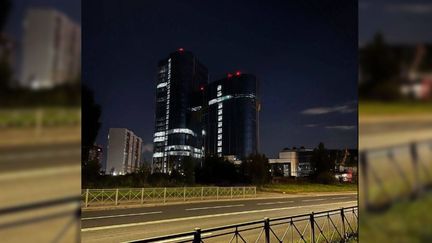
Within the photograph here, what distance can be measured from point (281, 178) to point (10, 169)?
2.81 meters

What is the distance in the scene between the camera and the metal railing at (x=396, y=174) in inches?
42.0

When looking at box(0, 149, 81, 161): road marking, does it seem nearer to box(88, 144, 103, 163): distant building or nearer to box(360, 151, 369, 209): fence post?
box(360, 151, 369, 209): fence post

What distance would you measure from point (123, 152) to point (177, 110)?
1.62ft

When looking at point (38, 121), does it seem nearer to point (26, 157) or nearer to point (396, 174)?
point (26, 157)

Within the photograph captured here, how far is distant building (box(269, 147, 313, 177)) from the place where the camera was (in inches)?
140

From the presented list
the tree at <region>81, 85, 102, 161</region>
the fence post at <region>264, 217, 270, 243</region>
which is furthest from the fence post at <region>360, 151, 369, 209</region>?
the fence post at <region>264, 217, 270, 243</region>

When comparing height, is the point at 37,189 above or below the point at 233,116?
below

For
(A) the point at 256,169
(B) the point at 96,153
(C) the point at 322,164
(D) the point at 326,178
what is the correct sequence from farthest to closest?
(D) the point at 326,178
(C) the point at 322,164
(A) the point at 256,169
(B) the point at 96,153

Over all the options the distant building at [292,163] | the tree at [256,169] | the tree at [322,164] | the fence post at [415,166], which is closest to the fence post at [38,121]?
the fence post at [415,166]

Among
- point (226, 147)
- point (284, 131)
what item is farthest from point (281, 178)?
point (226, 147)

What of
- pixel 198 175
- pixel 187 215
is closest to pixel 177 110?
pixel 198 175

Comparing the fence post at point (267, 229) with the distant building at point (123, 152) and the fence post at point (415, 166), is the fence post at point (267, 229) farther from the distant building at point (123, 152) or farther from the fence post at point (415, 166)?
the fence post at point (415, 166)

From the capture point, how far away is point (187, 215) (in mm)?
3346

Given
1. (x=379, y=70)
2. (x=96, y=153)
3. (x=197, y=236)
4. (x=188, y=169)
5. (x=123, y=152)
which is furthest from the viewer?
(x=188, y=169)
